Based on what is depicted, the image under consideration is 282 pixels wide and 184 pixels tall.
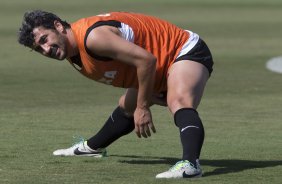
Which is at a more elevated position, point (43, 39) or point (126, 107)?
point (43, 39)

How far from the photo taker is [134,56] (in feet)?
25.1

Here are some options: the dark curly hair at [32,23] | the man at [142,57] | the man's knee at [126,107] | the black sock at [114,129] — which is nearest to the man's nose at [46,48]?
the man at [142,57]

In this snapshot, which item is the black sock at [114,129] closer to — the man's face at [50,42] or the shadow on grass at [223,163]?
the shadow on grass at [223,163]

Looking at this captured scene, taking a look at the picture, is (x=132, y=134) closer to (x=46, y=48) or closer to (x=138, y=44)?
(x=138, y=44)

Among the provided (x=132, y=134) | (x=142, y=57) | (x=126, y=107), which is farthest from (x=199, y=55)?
(x=132, y=134)

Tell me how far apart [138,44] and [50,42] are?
30.5 inches

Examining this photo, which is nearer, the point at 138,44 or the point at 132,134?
the point at 138,44

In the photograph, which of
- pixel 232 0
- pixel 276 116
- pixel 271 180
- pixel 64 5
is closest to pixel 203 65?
pixel 271 180

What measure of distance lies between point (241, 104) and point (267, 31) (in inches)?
616

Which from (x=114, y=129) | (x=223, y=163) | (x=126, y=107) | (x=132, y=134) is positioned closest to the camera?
(x=223, y=163)

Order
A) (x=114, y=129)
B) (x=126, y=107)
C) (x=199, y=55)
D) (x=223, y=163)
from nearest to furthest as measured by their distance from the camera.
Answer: (x=199, y=55) < (x=223, y=163) < (x=126, y=107) < (x=114, y=129)

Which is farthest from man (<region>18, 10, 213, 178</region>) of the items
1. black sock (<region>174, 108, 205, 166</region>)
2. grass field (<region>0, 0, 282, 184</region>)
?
grass field (<region>0, 0, 282, 184</region>)

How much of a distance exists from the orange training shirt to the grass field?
0.82 meters

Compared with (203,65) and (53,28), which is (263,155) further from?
(53,28)
